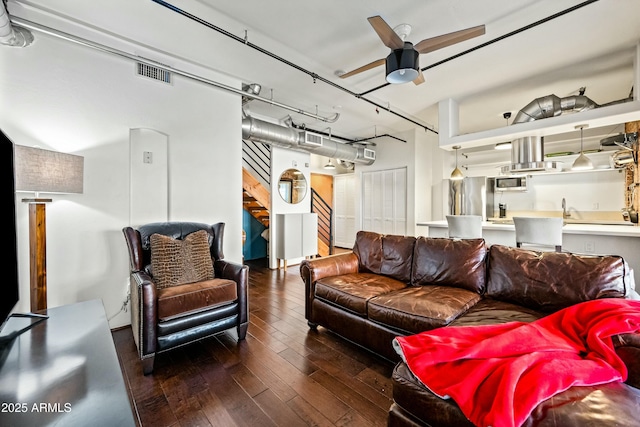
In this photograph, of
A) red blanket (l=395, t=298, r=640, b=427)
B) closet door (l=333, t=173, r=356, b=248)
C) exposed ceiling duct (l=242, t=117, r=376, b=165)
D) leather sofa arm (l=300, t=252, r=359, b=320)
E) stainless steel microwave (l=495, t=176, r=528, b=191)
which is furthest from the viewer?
closet door (l=333, t=173, r=356, b=248)

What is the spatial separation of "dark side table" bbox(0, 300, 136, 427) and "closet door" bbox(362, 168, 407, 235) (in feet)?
18.7

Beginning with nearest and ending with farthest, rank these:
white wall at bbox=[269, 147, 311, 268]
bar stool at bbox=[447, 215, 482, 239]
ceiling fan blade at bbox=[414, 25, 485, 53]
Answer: ceiling fan blade at bbox=[414, 25, 485, 53]
bar stool at bbox=[447, 215, 482, 239]
white wall at bbox=[269, 147, 311, 268]

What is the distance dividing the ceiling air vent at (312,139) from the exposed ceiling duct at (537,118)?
3033mm

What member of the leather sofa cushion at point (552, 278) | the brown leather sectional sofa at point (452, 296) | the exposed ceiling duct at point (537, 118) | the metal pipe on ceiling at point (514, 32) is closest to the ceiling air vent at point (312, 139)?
the metal pipe on ceiling at point (514, 32)

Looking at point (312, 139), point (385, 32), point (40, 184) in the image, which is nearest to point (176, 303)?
point (40, 184)

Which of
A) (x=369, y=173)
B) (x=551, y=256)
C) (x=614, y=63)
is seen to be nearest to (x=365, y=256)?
(x=551, y=256)

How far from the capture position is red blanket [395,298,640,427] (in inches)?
39.4

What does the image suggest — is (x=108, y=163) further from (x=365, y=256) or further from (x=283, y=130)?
(x=365, y=256)

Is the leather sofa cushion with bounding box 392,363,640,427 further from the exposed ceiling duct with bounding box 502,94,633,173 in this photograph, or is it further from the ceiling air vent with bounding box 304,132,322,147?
the ceiling air vent with bounding box 304,132,322,147

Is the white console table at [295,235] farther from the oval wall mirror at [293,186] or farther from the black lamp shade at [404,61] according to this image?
the black lamp shade at [404,61]

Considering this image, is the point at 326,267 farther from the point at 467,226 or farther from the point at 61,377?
the point at 467,226

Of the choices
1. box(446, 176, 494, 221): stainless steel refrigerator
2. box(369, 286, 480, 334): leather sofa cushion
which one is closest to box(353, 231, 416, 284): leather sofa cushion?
box(369, 286, 480, 334): leather sofa cushion

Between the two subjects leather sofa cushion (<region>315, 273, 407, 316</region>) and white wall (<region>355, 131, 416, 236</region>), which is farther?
white wall (<region>355, 131, 416, 236</region>)

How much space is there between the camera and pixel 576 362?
1.13 meters
